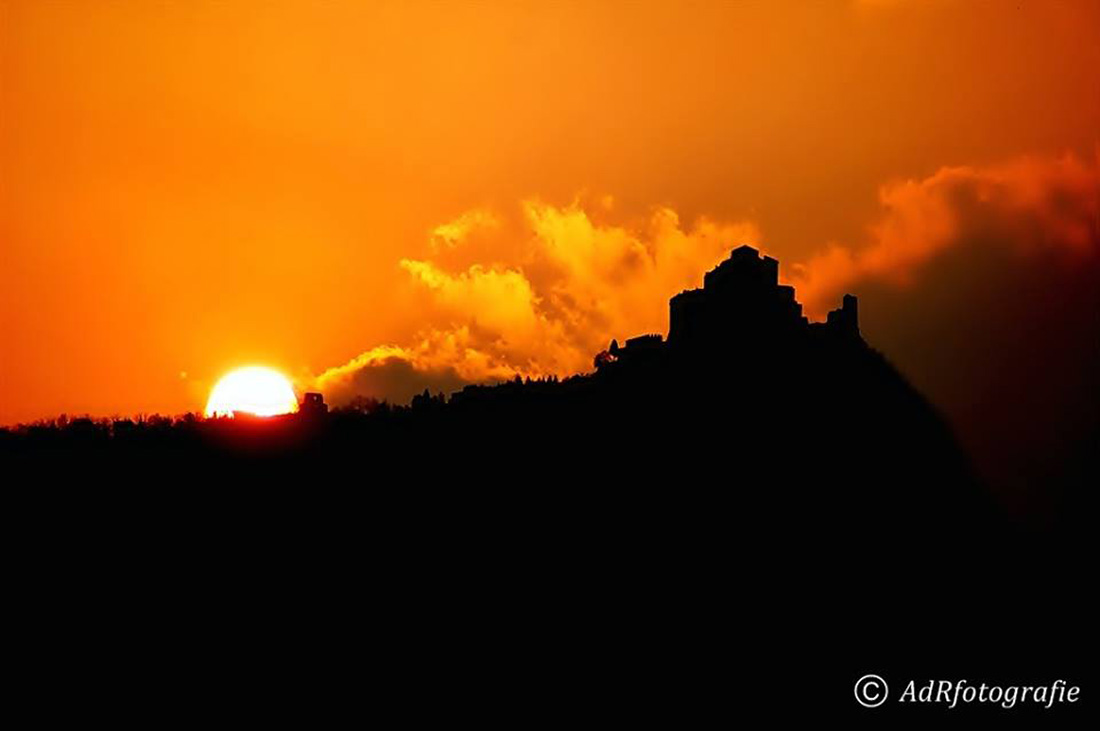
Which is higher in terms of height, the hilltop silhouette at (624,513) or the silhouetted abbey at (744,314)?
the silhouetted abbey at (744,314)

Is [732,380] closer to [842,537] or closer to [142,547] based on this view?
[842,537]

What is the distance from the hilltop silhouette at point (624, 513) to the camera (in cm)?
5734

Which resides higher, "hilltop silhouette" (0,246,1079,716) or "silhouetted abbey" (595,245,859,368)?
"silhouetted abbey" (595,245,859,368)

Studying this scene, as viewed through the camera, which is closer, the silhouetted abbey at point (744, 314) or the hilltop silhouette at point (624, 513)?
→ the hilltop silhouette at point (624, 513)

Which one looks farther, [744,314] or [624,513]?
[744,314]

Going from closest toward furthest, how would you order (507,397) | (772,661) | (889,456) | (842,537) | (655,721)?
(655,721)
(772,661)
(842,537)
(889,456)
(507,397)

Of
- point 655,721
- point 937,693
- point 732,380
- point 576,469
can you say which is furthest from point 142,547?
point 937,693

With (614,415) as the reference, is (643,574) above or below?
below

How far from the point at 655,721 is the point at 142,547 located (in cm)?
2472

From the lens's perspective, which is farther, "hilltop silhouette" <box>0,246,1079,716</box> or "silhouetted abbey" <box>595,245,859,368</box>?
"silhouetted abbey" <box>595,245,859,368</box>

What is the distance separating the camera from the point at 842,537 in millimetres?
63906

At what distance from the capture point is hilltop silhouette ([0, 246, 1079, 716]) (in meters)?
57.3

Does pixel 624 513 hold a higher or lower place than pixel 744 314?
lower

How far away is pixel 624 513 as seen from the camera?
64000mm
